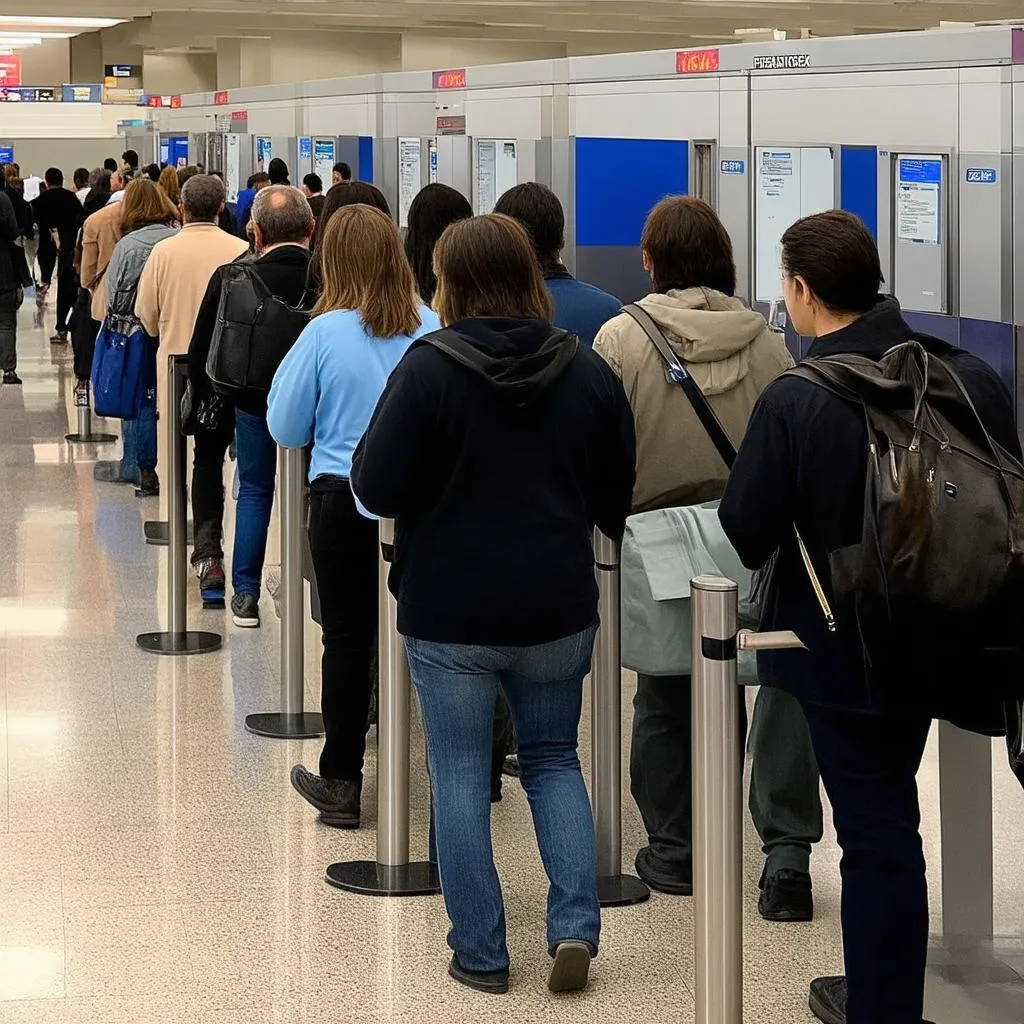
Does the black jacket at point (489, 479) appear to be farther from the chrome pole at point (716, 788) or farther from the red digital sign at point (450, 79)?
the red digital sign at point (450, 79)

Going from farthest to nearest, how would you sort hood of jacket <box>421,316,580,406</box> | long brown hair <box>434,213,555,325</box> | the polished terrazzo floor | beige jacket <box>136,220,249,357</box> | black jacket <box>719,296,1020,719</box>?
1. beige jacket <box>136,220,249,357</box>
2. the polished terrazzo floor
3. long brown hair <box>434,213,555,325</box>
4. hood of jacket <box>421,316,580,406</box>
5. black jacket <box>719,296,1020,719</box>

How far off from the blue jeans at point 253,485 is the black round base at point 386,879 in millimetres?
2587

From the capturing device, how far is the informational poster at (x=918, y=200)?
5.29m

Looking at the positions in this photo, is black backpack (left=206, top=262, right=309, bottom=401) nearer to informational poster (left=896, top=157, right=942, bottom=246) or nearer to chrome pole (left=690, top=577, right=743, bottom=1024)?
informational poster (left=896, top=157, right=942, bottom=246)

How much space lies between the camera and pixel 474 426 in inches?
130

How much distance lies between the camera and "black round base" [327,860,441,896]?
410 centimetres

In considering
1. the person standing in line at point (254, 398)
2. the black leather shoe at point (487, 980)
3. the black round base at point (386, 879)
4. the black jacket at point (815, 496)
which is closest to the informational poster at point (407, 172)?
the person standing in line at point (254, 398)

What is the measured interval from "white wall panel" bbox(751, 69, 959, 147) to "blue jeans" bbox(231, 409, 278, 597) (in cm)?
→ 217

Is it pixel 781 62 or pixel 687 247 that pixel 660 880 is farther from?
pixel 781 62

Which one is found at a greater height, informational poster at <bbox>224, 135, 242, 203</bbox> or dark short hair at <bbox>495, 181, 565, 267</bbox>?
informational poster at <bbox>224, 135, 242, 203</bbox>

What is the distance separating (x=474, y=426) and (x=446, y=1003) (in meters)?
1.19

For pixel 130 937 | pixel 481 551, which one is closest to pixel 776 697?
pixel 481 551

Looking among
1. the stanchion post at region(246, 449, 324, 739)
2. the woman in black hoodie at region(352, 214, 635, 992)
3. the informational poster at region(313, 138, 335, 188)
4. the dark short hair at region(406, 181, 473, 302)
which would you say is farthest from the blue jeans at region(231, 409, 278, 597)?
the informational poster at region(313, 138, 335, 188)

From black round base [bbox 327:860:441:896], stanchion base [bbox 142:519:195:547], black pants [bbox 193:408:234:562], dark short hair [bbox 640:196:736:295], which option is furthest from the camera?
stanchion base [bbox 142:519:195:547]
